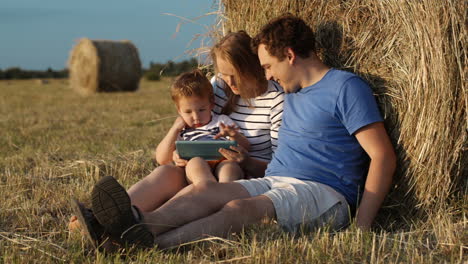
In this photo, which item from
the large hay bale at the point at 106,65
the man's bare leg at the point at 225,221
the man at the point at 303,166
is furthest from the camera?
the large hay bale at the point at 106,65

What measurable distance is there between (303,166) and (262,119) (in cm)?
53

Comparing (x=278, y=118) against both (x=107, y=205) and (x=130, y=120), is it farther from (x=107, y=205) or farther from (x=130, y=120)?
(x=130, y=120)

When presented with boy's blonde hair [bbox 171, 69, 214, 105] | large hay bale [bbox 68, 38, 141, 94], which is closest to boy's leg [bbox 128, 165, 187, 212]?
boy's blonde hair [bbox 171, 69, 214, 105]

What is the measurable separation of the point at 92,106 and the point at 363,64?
8.96 metres

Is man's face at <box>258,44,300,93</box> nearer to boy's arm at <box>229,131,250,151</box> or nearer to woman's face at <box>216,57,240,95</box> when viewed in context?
woman's face at <box>216,57,240,95</box>

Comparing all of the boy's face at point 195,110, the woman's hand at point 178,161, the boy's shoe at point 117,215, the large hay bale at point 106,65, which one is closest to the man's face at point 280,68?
the boy's face at point 195,110

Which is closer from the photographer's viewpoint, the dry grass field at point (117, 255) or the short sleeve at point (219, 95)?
the dry grass field at point (117, 255)

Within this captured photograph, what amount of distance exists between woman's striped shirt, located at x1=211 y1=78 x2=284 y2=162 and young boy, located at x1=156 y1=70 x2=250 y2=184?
6 centimetres

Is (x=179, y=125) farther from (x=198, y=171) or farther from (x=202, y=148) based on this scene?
(x=198, y=171)

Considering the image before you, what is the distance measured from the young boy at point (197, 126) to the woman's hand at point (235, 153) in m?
0.03

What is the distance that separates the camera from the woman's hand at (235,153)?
11.5 feet

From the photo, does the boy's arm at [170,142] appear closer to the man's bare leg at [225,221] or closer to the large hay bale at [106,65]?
the man's bare leg at [225,221]

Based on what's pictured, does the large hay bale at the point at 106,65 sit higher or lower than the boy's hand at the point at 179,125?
lower

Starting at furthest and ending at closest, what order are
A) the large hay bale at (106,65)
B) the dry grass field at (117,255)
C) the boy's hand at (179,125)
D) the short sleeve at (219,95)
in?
the large hay bale at (106,65) → the short sleeve at (219,95) → the boy's hand at (179,125) → the dry grass field at (117,255)
